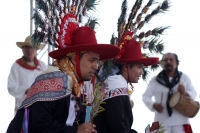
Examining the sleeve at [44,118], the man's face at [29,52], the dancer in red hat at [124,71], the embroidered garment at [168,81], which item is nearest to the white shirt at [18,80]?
the man's face at [29,52]

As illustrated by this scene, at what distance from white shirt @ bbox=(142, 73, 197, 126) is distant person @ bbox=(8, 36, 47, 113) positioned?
5.51 feet

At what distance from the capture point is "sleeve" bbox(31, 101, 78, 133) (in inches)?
141

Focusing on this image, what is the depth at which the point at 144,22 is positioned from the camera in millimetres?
5367

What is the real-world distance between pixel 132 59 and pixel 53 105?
155 centimetres

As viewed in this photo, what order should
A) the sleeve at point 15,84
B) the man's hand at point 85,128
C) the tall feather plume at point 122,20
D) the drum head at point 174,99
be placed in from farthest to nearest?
1. the drum head at point 174,99
2. the sleeve at point 15,84
3. the tall feather plume at point 122,20
4. the man's hand at point 85,128

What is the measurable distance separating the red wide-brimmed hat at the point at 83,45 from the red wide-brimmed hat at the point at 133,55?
33.2 inches

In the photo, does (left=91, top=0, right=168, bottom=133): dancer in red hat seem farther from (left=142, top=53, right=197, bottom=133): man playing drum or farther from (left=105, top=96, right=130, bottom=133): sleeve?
(left=142, top=53, right=197, bottom=133): man playing drum

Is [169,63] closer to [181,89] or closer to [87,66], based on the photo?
[181,89]

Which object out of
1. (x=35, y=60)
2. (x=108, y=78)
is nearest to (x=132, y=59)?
(x=108, y=78)

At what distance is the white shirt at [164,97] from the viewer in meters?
7.44

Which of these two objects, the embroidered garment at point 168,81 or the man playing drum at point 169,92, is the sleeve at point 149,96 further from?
the embroidered garment at point 168,81

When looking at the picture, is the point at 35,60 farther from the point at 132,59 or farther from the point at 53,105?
the point at 53,105

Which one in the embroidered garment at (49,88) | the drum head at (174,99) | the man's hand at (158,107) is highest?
the embroidered garment at (49,88)

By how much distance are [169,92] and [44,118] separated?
4206mm
